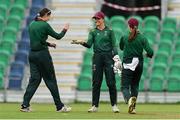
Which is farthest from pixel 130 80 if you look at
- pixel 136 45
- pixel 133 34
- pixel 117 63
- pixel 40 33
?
pixel 40 33

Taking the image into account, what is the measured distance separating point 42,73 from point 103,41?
4.61ft

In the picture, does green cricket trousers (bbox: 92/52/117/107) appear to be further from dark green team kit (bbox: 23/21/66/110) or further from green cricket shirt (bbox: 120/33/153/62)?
dark green team kit (bbox: 23/21/66/110)

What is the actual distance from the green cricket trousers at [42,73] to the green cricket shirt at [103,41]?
89cm

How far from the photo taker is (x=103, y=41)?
49.2 feet

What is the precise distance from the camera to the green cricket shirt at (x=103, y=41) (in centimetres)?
1499

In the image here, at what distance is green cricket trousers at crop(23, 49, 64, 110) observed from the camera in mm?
14938

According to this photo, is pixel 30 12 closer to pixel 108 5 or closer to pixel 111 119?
pixel 108 5

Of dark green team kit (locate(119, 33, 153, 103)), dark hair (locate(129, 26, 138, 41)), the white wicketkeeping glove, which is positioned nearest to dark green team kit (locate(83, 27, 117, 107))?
the white wicketkeeping glove

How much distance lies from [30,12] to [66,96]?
186 inches

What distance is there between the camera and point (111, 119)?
503 inches

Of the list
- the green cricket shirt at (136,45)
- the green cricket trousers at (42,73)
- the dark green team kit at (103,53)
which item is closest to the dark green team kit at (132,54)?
the green cricket shirt at (136,45)

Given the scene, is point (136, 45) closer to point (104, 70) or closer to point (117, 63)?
point (117, 63)

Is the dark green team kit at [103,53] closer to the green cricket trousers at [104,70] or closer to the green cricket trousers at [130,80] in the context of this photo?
the green cricket trousers at [104,70]

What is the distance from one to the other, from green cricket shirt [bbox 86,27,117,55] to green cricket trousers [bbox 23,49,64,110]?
893mm
